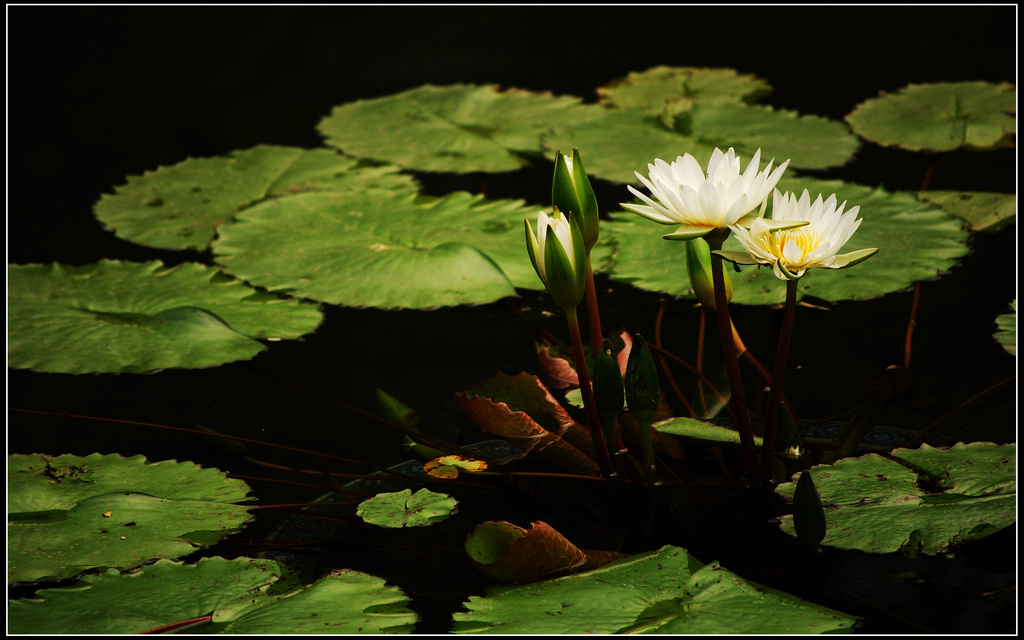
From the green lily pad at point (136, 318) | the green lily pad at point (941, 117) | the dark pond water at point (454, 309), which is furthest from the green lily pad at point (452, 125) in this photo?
the green lily pad at point (941, 117)

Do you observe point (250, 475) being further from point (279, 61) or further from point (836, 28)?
point (836, 28)

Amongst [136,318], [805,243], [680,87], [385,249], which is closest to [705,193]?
[805,243]

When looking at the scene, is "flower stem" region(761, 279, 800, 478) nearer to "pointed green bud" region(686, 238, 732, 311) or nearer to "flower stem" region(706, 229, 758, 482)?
"flower stem" region(706, 229, 758, 482)

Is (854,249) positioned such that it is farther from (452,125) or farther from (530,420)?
(452,125)

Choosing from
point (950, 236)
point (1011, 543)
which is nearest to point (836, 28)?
point (950, 236)

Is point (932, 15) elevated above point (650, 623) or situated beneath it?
elevated above

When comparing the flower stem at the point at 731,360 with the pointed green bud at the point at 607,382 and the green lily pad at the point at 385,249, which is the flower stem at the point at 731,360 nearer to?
the pointed green bud at the point at 607,382
